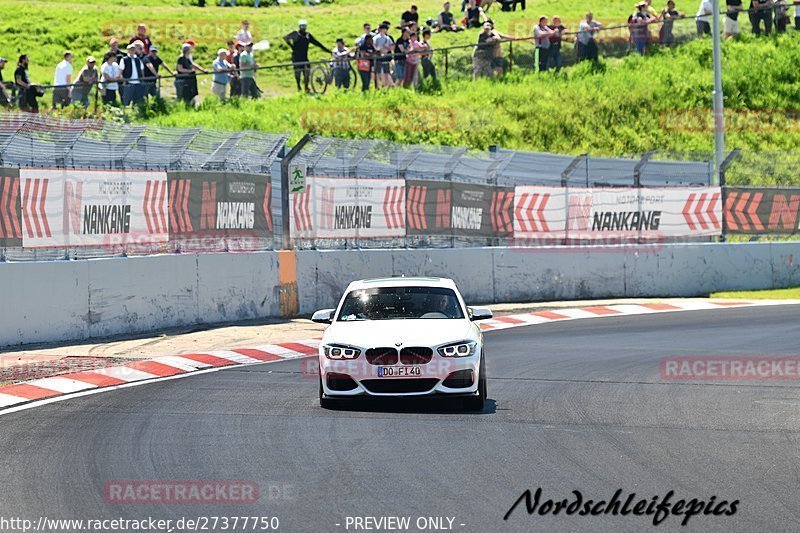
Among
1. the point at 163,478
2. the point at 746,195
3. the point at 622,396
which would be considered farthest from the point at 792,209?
the point at 163,478

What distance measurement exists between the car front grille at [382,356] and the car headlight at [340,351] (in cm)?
11

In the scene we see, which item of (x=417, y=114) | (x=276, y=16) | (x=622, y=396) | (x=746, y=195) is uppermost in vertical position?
(x=276, y=16)

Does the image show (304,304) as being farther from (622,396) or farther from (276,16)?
(276,16)

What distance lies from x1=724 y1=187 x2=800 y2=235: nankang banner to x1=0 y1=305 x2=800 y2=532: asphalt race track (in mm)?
13347

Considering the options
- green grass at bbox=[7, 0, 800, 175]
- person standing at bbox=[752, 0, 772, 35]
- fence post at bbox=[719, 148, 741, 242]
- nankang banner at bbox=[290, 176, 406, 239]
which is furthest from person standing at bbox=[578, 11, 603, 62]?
nankang banner at bbox=[290, 176, 406, 239]

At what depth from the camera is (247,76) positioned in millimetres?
35594

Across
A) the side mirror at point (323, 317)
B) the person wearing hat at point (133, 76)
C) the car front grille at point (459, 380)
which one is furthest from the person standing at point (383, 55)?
the car front grille at point (459, 380)

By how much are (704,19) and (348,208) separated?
26349 mm

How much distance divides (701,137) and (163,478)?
119ft

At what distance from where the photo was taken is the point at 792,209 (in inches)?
1112

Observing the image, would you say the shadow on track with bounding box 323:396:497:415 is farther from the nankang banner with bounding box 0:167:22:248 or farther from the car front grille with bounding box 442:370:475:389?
the nankang banner with bounding box 0:167:22:248

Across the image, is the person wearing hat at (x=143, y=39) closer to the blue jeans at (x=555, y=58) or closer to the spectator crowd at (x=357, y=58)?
the spectator crowd at (x=357, y=58)

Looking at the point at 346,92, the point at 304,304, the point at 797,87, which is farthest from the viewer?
the point at 797,87

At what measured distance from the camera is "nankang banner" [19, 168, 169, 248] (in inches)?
677
